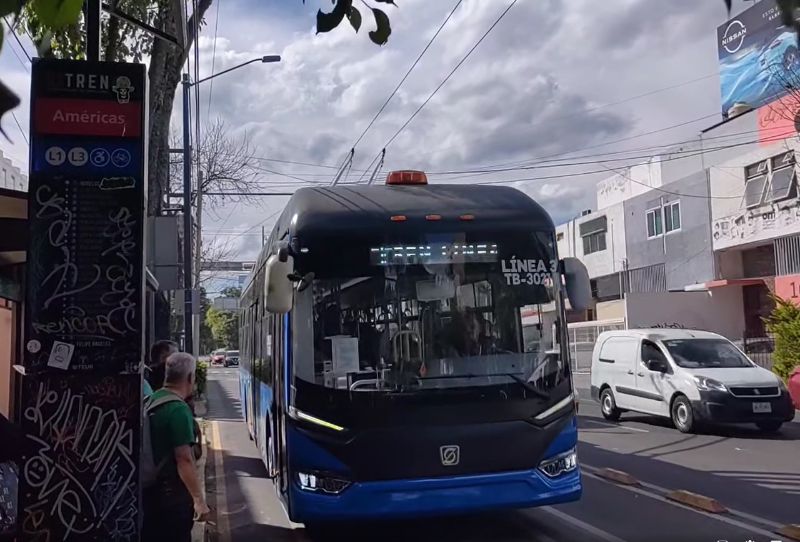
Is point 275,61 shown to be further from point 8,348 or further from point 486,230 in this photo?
point 486,230

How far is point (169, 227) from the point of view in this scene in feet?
38.7

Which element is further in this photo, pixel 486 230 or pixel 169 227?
pixel 169 227

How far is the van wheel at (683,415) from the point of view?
13.3 m

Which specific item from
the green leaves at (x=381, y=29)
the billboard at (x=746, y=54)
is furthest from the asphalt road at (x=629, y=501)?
the billboard at (x=746, y=54)

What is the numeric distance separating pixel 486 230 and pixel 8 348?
17.2 feet

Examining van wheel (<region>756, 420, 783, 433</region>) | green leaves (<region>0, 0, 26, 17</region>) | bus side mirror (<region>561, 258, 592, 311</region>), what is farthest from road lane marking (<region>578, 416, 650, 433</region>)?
green leaves (<region>0, 0, 26, 17</region>)

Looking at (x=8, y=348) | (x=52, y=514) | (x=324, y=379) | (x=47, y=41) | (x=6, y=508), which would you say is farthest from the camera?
(x=8, y=348)

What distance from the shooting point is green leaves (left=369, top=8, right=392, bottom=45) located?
3.19 meters

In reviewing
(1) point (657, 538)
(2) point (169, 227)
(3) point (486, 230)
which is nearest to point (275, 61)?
(2) point (169, 227)

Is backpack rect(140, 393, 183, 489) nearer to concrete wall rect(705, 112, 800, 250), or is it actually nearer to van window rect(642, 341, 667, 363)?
van window rect(642, 341, 667, 363)

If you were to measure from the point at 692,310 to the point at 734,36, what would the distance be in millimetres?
20568

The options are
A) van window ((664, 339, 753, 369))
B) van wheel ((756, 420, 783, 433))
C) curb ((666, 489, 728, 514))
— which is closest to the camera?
curb ((666, 489, 728, 514))

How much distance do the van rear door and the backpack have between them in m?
11.9

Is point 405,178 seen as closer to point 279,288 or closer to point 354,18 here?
point 279,288
